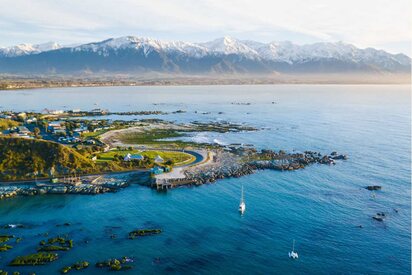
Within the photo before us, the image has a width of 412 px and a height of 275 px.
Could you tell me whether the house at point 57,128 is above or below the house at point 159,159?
below

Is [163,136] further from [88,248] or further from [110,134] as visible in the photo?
[88,248]

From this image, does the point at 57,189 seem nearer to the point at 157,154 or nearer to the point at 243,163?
the point at 157,154

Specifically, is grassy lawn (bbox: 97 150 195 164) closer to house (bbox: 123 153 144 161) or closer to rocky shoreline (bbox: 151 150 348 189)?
house (bbox: 123 153 144 161)

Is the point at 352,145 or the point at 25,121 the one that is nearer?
the point at 352,145

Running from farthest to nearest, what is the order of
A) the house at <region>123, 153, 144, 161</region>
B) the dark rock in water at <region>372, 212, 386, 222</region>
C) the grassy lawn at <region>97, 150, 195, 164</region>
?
the grassy lawn at <region>97, 150, 195, 164</region>
the house at <region>123, 153, 144, 161</region>
the dark rock in water at <region>372, 212, 386, 222</region>

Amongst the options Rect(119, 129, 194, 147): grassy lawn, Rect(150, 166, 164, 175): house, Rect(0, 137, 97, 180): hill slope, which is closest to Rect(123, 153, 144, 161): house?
Rect(0, 137, 97, 180): hill slope

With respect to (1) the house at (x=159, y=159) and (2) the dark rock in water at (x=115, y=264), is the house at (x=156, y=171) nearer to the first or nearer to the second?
(1) the house at (x=159, y=159)

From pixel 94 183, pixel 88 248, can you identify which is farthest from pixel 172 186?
pixel 88 248

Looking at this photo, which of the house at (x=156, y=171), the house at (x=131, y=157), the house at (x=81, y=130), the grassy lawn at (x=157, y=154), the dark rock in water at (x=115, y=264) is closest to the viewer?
the dark rock in water at (x=115, y=264)

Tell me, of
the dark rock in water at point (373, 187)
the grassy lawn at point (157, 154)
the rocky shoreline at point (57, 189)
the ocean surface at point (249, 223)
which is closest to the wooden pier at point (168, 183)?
the ocean surface at point (249, 223)
